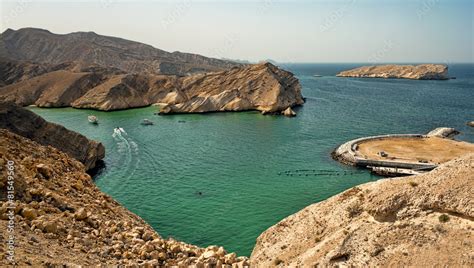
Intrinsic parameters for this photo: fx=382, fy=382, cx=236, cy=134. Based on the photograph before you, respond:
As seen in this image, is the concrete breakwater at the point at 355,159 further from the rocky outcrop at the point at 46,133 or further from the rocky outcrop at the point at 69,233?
the rocky outcrop at the point at 69,233

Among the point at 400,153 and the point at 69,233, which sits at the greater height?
the point at 69,233

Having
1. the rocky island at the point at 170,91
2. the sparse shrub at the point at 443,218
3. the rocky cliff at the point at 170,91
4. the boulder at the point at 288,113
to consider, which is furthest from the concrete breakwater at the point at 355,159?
the rocky cliff at the point at 170,91

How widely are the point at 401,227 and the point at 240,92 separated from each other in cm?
10349

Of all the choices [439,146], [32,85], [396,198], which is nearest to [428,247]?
[396,198]

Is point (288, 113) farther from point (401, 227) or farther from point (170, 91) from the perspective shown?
point (401, 227)

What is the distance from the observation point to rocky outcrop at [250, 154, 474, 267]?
14836 millimetres

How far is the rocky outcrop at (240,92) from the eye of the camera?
363 feet

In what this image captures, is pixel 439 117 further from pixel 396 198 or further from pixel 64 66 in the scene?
pixel 64 66

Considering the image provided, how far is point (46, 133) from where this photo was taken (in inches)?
1896

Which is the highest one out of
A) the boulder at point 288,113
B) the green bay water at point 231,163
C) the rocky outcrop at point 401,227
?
the rocky outcrop at point 401,227

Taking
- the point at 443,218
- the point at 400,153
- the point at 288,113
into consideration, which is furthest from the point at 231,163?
the point at 288,113

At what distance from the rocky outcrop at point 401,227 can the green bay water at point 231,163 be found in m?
12.5

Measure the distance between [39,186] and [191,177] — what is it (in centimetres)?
2627

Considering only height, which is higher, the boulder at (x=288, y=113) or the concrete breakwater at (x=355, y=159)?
the boulder at (x=288, y=113)
